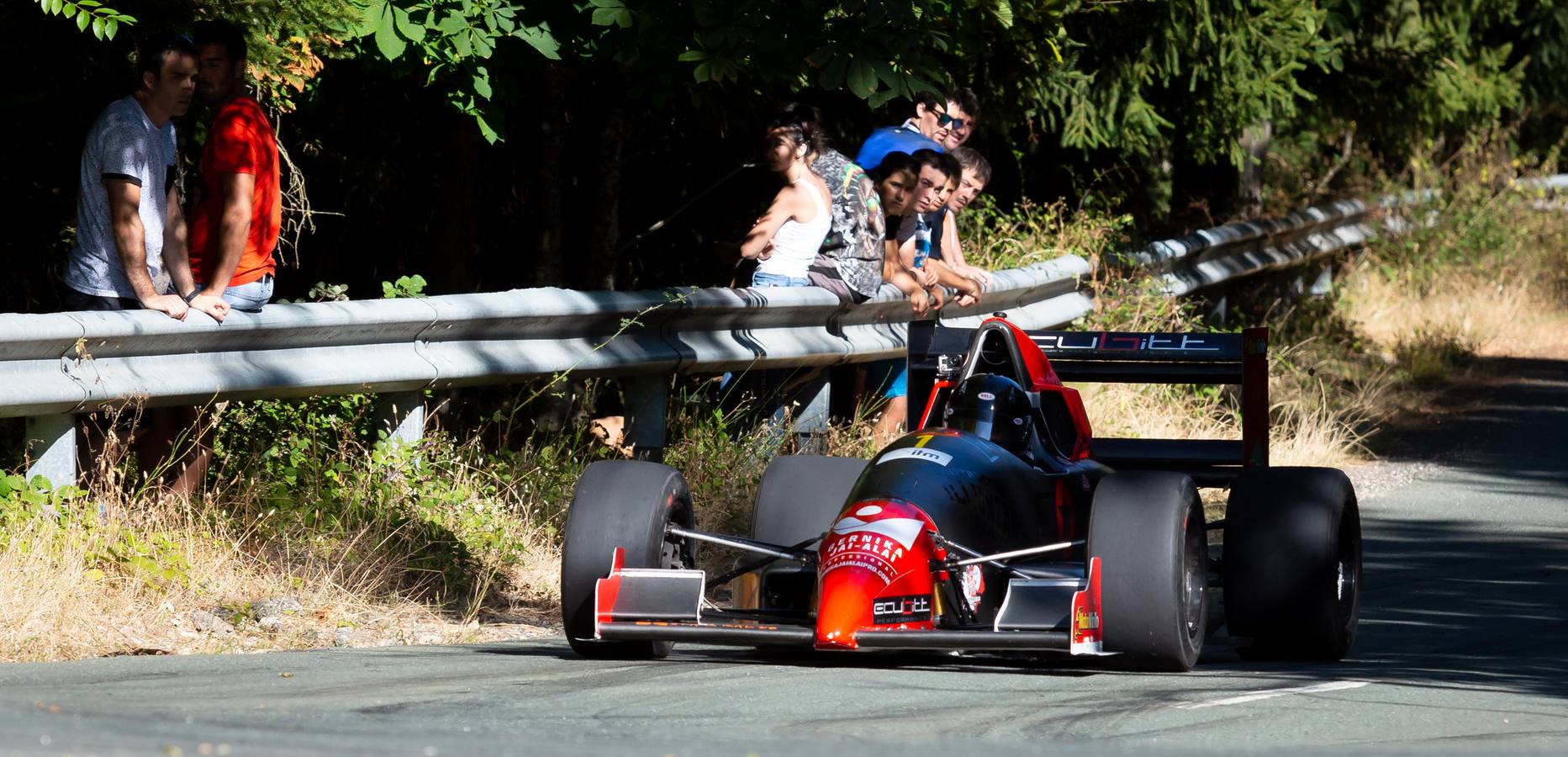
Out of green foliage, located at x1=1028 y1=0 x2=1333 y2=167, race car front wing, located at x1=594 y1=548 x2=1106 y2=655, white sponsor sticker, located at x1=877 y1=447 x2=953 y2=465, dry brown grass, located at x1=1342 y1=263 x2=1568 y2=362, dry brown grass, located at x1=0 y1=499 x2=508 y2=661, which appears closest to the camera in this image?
race car front wing, located at x1=594 y1=548 x2=1106 y2=655

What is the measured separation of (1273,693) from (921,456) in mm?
1449

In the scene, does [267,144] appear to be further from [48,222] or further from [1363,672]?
[1363,672]

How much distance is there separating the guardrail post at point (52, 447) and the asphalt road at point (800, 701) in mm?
1037

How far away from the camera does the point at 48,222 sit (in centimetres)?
956

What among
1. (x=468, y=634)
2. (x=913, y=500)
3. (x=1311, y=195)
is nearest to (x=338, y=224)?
(x=468, y=634)

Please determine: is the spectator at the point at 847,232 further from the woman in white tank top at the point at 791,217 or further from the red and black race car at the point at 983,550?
the red and black race car at the point at 983,550

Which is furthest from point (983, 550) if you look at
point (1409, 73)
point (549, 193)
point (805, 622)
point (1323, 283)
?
point (1323, 283)

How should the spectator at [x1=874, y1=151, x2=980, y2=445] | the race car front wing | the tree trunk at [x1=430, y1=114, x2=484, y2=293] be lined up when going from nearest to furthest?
the race car front wing, the spectator at [x1=874, y1=151, x2=980, y2=445], the tree trunk at [x1=430, y1=114, x2=484, y2=293]

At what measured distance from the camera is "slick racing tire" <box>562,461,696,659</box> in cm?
661

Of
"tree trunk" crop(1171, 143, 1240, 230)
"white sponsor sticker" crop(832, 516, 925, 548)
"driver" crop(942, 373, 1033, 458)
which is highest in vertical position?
"tree trunk" crop(1171, 143, 1240, 230)

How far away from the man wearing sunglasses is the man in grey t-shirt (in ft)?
14.0

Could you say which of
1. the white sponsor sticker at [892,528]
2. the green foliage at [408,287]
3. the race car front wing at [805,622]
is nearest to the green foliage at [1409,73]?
the green foliage at [408,287]

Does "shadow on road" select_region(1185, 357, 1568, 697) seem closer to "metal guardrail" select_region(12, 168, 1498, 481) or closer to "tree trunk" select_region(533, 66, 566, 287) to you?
"metal guardrail" select_region(12, 168, 1498, 481)

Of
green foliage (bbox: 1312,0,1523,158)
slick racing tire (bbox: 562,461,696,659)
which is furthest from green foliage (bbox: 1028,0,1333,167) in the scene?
slick racing tire (bbox: 562,461,696,659)
